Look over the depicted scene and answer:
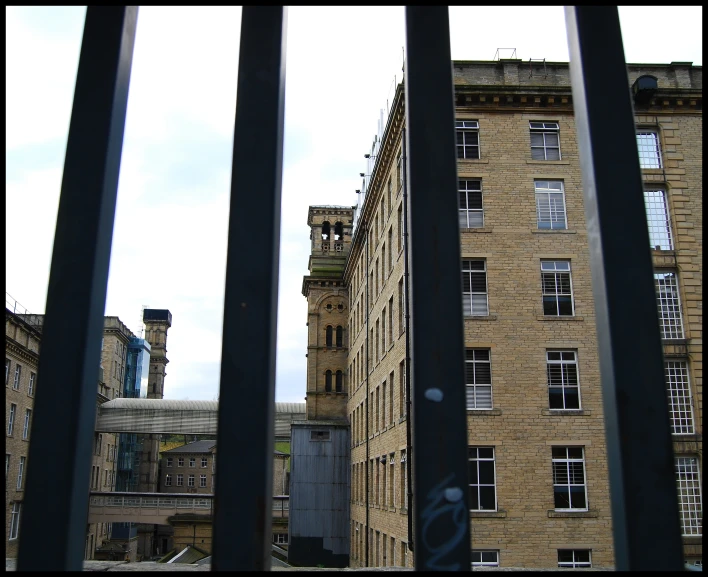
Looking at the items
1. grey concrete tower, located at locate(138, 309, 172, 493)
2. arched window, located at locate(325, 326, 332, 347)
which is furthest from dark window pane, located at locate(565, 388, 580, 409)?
grey concrete tower, located at locate(138, 309, 172, 493)

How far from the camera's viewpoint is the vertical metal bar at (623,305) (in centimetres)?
273

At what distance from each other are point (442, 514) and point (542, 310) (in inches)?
889

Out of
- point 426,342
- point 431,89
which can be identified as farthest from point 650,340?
point 431,89

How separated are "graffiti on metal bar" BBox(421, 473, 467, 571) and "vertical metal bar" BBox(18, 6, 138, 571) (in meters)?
1.42

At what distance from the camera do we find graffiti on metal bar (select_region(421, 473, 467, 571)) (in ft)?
9.01

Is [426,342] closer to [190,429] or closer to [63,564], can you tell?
[63,564]

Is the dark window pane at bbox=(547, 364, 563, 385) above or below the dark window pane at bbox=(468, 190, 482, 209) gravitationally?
below

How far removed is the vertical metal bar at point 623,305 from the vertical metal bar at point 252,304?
1.44m

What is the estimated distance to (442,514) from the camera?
2.77 metres

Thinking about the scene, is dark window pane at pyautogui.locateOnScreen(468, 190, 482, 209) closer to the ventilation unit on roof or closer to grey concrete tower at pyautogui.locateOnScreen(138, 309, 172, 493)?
the ventilation unit on roof

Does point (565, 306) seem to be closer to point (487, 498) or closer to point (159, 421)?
point (487, 498)

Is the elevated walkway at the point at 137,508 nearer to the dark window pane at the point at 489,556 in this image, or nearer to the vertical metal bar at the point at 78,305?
the dark window pane at the point at 489,556

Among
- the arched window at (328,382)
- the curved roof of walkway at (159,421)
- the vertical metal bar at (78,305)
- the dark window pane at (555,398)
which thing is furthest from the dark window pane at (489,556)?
the arched window at (328,382)

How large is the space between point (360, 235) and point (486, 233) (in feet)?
62.6
